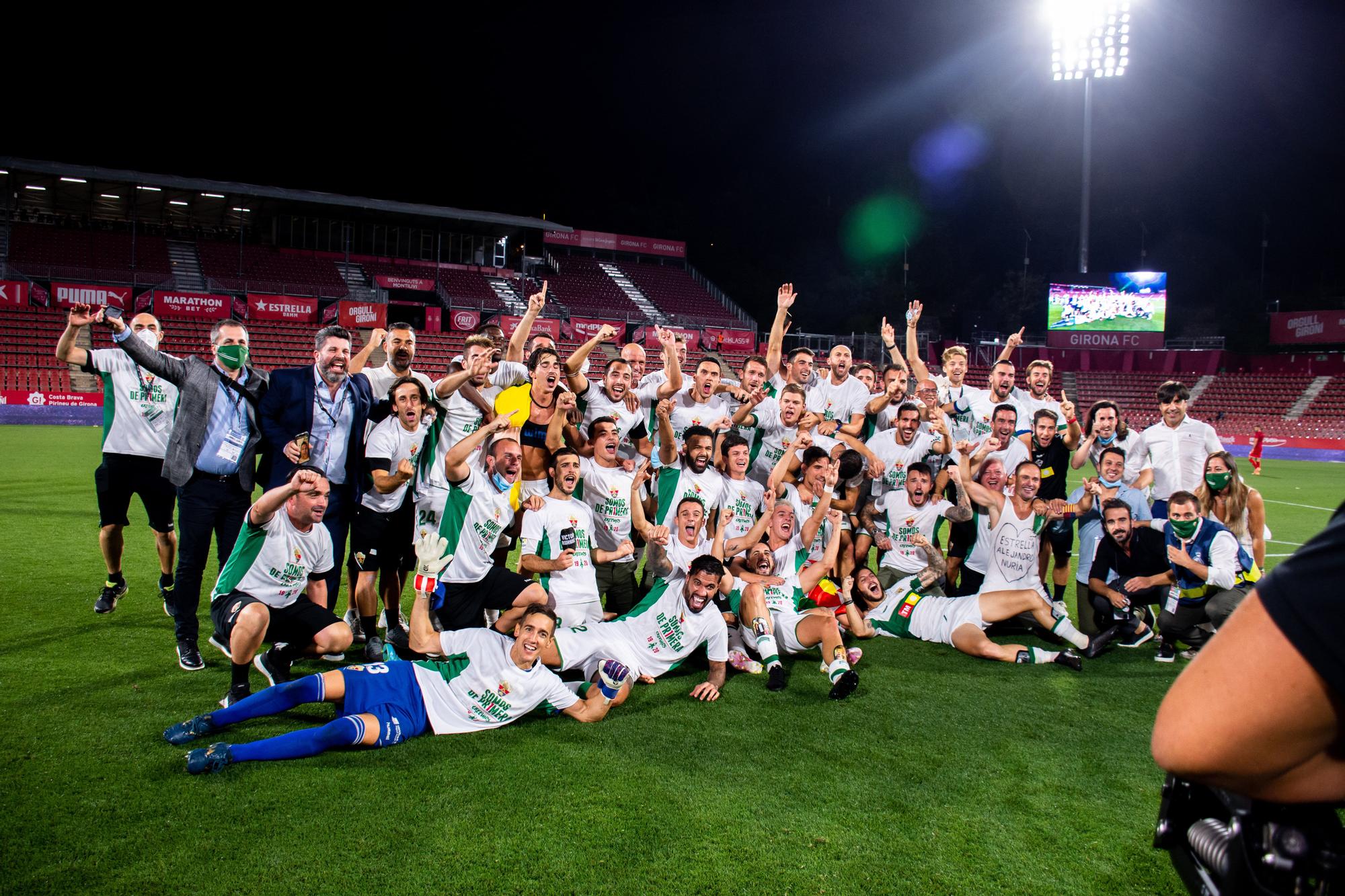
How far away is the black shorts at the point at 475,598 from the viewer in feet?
18.6

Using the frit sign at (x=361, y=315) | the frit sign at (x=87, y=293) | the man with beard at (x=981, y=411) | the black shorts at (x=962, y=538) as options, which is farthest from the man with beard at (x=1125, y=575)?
the frit sign at (x=87, y=293)

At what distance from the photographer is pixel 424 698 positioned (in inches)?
176

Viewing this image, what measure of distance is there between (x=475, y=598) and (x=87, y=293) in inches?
1376

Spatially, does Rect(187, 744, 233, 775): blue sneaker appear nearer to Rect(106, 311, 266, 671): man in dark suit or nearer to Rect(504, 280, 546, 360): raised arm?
Rect(106, 311, 266, 671): man in dark suit

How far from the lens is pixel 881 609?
6.83m

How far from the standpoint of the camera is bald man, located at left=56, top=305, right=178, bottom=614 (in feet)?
21.3

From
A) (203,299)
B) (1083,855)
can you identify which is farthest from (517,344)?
(203,299)

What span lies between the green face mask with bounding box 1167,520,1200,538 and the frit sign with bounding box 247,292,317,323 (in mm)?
35099

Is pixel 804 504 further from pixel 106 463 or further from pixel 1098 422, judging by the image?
pixel 106 463

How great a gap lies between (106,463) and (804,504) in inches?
233

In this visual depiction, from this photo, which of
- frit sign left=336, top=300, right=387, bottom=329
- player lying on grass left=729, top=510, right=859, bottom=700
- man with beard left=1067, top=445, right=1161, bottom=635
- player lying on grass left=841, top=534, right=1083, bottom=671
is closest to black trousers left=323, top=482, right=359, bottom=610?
player lying on grass left=729, top=510, right=859, bottom=700

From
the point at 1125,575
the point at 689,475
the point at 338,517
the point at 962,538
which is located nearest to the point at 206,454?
the point at 338,517

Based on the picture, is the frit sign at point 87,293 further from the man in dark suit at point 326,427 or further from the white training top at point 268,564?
the white training top at point 268,564

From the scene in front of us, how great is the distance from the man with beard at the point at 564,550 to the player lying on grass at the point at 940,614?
2281 millimetres
